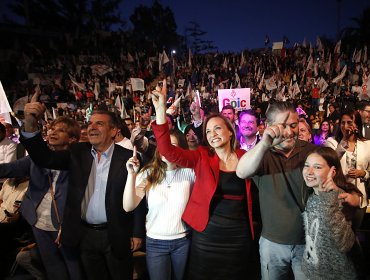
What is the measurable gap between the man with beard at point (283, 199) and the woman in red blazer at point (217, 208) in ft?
0.52

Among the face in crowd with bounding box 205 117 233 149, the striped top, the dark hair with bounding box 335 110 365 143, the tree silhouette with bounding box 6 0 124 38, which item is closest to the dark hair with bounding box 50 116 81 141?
the striped top

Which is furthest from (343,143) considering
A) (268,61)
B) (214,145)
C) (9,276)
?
(268,61)

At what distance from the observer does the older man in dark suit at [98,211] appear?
294cm

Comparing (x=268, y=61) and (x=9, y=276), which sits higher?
(x=268, y=61)

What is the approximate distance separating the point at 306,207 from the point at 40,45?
29.0 m

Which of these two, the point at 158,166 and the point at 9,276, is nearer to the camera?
the point at 158,166

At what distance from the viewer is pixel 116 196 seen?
2965 millimetres

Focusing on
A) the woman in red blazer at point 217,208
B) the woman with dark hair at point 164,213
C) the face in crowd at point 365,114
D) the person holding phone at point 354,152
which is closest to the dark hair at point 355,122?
the person holding phone at point 354,152

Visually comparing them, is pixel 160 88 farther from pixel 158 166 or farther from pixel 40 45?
pixel 40 45

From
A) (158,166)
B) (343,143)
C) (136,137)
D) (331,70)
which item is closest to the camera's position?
(158,166)

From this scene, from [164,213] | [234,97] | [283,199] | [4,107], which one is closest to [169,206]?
[164,213]

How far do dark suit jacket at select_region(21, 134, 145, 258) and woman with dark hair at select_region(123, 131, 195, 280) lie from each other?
21 centimetres

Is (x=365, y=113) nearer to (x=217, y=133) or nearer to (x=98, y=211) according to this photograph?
(x=217, y=133)

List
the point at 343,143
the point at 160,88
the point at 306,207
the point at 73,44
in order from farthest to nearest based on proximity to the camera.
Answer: the point at 73,44 < the point at 343,143 < the point at 160,88 < the point at 306,207
